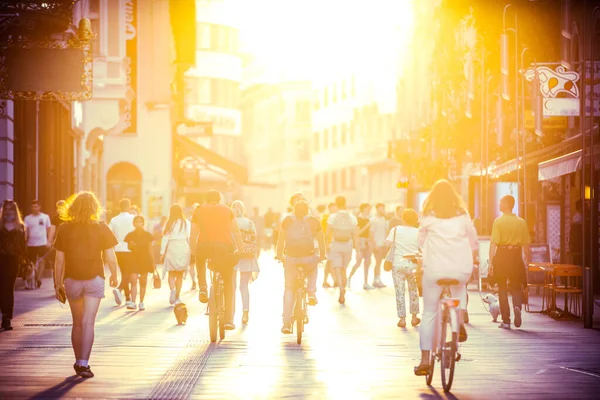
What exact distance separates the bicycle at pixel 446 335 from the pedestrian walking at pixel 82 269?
121 inches

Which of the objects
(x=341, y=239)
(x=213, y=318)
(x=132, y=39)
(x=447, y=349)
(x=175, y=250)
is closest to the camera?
(x=447, y=349)

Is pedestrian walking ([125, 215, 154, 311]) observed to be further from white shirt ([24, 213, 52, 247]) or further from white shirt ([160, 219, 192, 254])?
white shirt ([24, 213, 52, 247])

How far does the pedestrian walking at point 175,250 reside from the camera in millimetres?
22562

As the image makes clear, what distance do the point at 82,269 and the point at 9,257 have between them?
5458mm

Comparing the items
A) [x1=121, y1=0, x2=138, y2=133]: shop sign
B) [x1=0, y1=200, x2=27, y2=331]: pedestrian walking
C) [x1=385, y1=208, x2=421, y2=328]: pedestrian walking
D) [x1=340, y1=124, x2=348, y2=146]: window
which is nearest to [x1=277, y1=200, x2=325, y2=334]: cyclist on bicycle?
[x1=385, y1=208, x2=421, y2=328]: pedestrian walking

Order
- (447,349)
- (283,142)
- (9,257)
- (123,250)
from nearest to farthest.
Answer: (447,349), (9,257), (123,250), (283,142)

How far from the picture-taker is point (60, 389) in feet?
37.6

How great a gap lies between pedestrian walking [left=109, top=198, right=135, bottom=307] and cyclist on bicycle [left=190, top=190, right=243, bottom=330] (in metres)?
5.28

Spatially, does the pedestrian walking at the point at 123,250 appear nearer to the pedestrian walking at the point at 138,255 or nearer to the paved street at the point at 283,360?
the pedestrian walking at the point at 138,255

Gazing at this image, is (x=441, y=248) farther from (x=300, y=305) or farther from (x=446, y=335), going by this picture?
(x=300, y=305)

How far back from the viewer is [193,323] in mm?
18938

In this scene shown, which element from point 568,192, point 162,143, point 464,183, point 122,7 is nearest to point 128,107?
point 122,7

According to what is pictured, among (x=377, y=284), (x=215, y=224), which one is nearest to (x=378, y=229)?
(x=377, y=284)

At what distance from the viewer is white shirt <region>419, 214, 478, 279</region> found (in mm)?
11969
